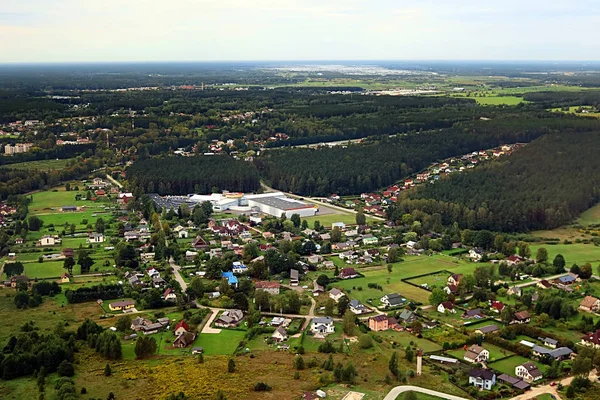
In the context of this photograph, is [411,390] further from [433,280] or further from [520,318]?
[433,280]

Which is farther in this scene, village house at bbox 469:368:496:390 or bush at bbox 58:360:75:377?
bush at bbox 58:360:75:377

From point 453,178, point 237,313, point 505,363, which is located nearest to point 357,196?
point 453,178

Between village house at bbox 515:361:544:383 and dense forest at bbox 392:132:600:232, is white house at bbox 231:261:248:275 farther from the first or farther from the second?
village house at bbox 515:361:544:383

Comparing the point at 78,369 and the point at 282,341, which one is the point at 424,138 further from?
the point at 78,369

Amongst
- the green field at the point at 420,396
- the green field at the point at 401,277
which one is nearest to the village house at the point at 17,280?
the green field at the point at 401,277

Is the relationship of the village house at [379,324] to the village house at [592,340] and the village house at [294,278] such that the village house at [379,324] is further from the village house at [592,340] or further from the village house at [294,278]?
the village house at [592,340]

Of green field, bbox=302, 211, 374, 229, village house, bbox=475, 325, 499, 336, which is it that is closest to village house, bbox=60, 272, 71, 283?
green field, bbox=302, 211, 374, 229
